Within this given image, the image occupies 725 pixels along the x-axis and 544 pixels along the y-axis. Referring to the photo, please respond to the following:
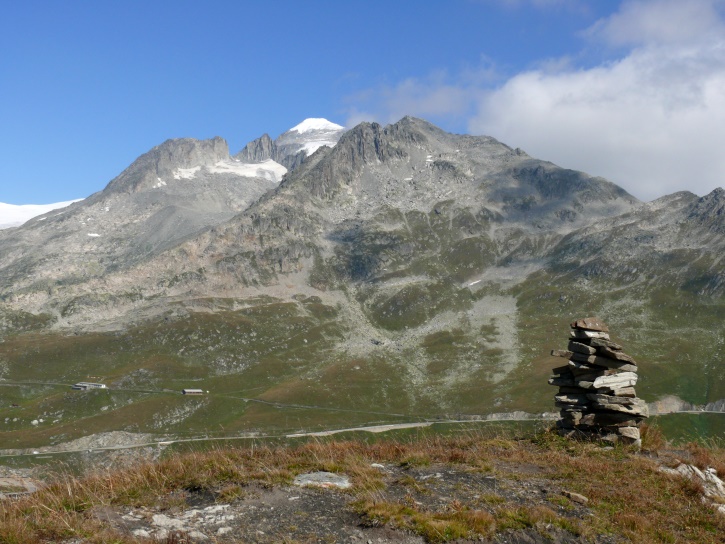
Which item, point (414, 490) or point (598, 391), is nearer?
point (414, 490)

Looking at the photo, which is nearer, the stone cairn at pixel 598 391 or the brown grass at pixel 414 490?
the brown grass at pixel 414 490

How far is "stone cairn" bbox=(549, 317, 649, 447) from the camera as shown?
65.3 feet

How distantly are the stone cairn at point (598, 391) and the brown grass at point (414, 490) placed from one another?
2.24 meters

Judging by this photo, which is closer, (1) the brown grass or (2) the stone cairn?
(1) the brown grass

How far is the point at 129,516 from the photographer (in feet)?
36.9

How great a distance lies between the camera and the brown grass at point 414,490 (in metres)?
11.0

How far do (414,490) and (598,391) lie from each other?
10737 mm

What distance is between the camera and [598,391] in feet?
68.2

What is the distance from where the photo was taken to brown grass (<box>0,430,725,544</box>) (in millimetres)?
10961

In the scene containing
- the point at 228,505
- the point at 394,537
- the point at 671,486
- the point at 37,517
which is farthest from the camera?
the point at 671,486

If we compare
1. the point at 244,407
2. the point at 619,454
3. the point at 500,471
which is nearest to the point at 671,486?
the point at 619,454

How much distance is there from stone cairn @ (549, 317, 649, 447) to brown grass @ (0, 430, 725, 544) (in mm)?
2236

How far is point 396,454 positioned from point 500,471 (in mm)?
3262

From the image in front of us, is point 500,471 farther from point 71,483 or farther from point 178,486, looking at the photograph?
point 71,483
